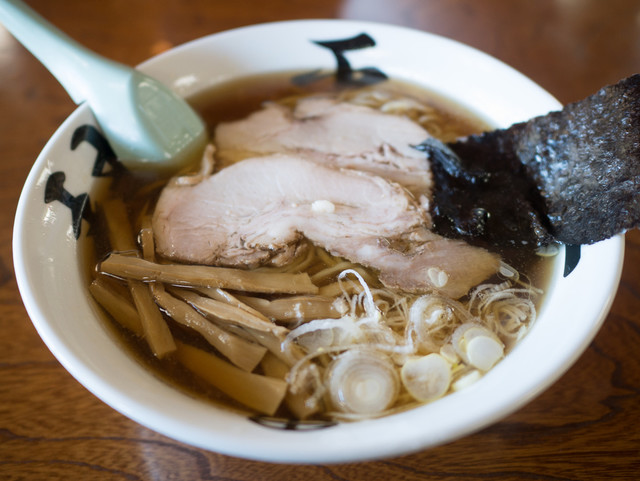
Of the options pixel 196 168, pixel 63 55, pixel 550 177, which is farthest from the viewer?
pixel 196 168

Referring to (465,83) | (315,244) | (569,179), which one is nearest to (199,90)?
(315,244)

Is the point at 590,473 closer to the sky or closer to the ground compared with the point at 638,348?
closer to the ground

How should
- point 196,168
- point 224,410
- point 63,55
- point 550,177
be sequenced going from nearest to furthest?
1. point 224,410
2. point 550,177
3. point 63,55
4. point 196,168

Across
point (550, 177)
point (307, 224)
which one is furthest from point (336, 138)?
point (550, 177)

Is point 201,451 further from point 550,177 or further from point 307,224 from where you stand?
point 550,177

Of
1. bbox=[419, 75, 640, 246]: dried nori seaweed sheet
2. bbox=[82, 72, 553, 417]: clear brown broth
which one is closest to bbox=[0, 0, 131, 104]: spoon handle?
bbox=[82, 72, 553, 417]: clear brown broth

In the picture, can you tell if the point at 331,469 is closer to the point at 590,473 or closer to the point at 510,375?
the point at 510,375

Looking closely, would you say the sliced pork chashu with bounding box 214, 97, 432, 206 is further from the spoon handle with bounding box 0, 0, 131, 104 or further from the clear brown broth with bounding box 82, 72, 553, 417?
the spoon handle with bounding box 0, 0, 131, 104
